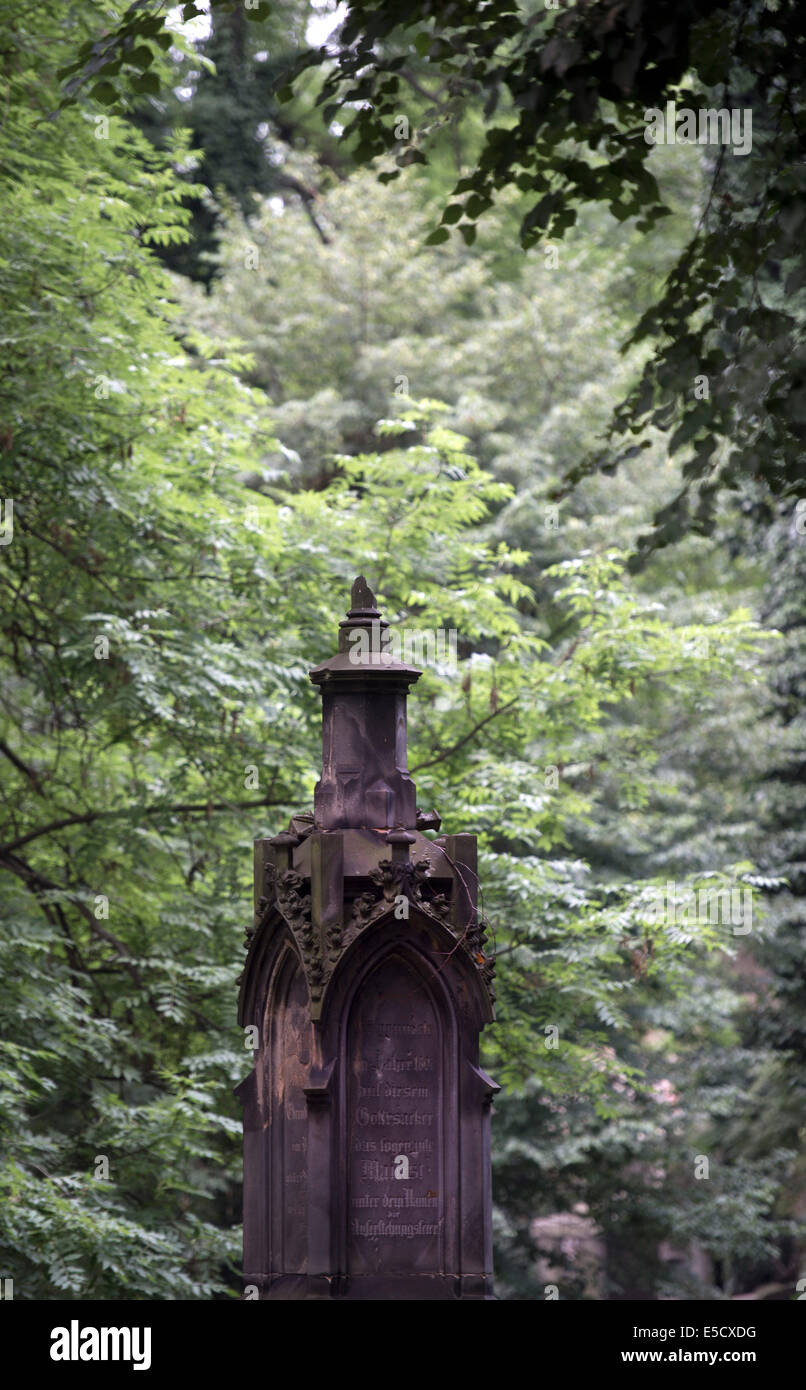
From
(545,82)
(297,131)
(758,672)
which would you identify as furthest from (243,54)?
(545,82)

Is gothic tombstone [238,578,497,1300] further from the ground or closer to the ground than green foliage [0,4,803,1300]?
closer to the ground

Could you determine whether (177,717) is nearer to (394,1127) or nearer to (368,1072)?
(368,1072)

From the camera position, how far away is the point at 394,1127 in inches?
311

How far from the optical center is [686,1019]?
858 inches

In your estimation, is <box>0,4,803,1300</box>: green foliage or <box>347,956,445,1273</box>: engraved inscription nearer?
<box>347,956,445,1273</box>: engraved inscription

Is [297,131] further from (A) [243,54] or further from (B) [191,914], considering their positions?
(B) [191,914]

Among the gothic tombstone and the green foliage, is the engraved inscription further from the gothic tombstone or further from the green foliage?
the green foliage

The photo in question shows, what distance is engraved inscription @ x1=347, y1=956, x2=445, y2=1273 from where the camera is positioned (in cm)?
780

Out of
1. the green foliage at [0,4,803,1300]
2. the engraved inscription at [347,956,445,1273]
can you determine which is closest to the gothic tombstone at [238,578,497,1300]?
the engraved inscription at [347,956,445,1273]

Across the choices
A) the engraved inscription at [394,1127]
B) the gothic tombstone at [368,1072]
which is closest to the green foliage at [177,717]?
the gothic tombstone at [368,1072]

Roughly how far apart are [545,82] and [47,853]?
31.4 ft

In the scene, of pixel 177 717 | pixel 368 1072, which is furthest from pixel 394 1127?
pixel 177 717

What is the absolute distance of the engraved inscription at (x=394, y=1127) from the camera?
780cm

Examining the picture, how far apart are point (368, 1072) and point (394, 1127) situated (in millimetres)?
293
